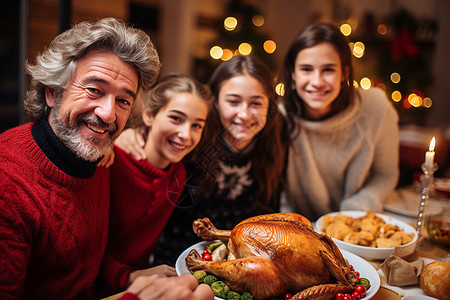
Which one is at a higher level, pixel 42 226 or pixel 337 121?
pixel 337 121

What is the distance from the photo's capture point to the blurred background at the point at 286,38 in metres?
3.59

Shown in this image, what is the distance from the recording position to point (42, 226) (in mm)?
1041

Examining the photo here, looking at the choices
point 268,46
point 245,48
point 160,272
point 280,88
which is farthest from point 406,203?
point 268,46

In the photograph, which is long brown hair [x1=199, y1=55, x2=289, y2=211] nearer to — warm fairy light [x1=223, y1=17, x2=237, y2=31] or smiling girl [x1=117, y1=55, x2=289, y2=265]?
smiling girl [x1=117, y1=55, x2=289, y2=265]

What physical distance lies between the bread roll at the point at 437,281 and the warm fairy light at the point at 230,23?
148 inches

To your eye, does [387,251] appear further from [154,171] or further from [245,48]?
[245,48]

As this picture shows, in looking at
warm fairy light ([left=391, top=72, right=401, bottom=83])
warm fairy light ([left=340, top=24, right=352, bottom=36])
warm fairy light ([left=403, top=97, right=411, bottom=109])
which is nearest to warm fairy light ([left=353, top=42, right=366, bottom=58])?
warm fairy light ([left=340, top=24, right=352, bottom=36])

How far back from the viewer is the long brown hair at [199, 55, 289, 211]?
190 cm

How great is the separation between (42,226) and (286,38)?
6.19 m

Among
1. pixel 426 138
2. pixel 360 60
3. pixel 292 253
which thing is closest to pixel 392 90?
pixel 360 60

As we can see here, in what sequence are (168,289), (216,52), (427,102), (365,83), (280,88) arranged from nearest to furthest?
(168,289) < (280,88) < (216,52) < (365,83) < (427,102)

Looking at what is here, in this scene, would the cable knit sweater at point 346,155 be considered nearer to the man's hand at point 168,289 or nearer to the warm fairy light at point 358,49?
the man's hand at point 168,289

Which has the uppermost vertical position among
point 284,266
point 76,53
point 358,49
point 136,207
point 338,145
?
point 358,49

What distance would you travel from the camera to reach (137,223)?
158cm
